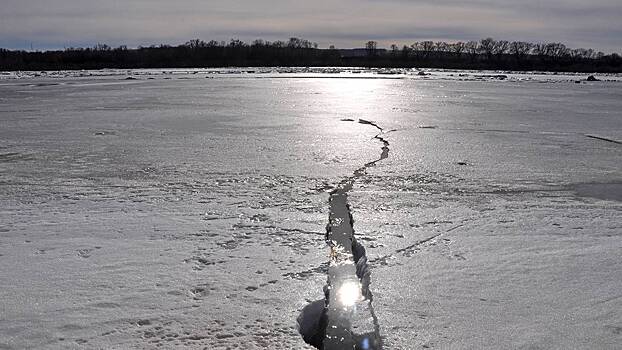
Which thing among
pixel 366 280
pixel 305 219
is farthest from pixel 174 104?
pixel 366 280

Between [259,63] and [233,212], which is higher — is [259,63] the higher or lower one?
the higher one

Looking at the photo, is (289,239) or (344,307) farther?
(289,239)

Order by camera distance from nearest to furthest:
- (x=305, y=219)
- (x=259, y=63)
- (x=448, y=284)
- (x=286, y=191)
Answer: (x=448, y=284) < (x=305, y=219) < (x=286, y=191) < (x=259, y=63)

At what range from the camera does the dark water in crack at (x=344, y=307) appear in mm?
2199

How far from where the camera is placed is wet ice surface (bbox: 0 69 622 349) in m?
2.21

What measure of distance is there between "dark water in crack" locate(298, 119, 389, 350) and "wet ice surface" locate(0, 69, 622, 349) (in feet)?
0.18

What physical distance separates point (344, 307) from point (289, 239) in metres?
0.87

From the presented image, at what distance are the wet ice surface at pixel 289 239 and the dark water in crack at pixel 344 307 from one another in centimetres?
6

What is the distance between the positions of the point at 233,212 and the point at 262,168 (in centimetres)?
154

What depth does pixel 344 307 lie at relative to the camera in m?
2.46

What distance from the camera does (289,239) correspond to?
10.7 ft

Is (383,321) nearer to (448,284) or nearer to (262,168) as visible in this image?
(448,284)

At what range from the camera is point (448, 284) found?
104 inches

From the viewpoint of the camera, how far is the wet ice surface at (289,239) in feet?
7.27
